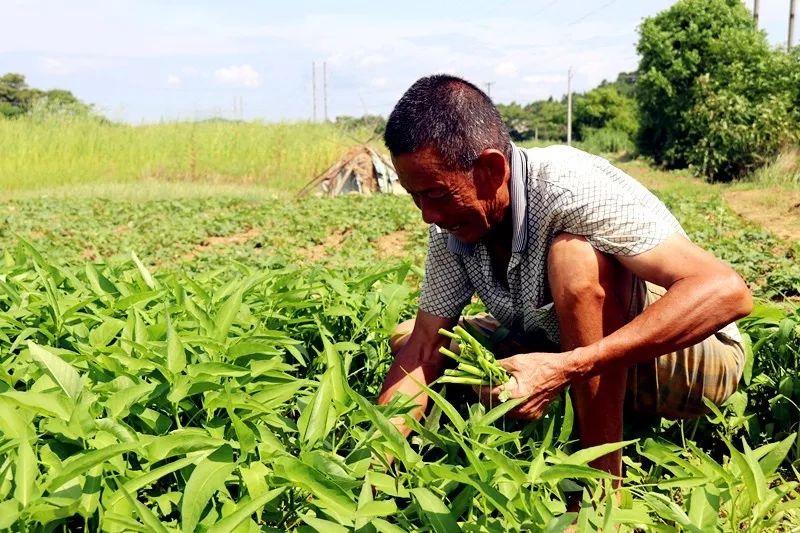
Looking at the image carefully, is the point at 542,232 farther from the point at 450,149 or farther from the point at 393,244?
the point at 393,244

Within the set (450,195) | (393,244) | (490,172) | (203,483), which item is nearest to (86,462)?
(203,483)

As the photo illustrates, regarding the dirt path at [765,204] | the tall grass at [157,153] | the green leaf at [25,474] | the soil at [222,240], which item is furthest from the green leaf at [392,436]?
the tall grass at [157,153]

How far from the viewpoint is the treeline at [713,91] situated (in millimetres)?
15117

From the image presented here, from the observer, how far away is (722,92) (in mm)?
17062

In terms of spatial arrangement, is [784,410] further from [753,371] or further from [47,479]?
[47,479]

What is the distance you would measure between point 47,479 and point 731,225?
772 cm

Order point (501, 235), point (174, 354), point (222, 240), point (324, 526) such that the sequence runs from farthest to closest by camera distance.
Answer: point (222, 240), point (501, 235), point (174, 354), point (324, 526)

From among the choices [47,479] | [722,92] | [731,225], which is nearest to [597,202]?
[47,479]

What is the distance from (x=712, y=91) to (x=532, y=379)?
1723 cm

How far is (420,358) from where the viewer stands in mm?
2479

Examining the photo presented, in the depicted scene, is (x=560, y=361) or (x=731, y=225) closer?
(x=560, y=361)

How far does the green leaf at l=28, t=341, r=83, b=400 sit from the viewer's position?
176 cm

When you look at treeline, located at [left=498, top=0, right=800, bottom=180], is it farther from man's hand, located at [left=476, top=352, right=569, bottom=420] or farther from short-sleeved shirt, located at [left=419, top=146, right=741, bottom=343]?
man's hand, located at [left=476, top=352, right=569, bottom=420]

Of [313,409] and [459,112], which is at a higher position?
[459,112]
